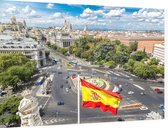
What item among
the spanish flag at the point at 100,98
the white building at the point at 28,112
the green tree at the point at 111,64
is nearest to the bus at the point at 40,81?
the green tree at the point at 111,64

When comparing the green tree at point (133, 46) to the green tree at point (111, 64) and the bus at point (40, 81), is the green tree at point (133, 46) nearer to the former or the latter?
the green tree at point (111, 64)

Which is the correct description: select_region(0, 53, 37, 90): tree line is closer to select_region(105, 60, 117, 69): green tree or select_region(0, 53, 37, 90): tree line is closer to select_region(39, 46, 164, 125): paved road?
select_region(39, 46, 164, 125): paved road

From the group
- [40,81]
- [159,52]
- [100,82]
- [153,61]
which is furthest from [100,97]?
[153,61]

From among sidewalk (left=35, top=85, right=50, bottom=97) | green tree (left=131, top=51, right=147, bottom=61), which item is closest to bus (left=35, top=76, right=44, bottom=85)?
sidewalk (left=35, top=85, right=50, bottom=97)

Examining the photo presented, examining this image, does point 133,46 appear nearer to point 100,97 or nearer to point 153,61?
point 153,61

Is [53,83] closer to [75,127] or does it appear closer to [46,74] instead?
[46,74]

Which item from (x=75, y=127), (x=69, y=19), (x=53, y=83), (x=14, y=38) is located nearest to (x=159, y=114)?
(x=75, y=127)
